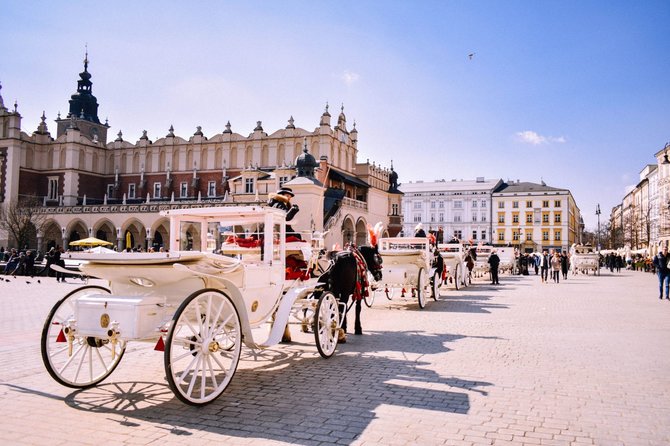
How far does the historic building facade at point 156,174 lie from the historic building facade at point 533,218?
36.3 meters

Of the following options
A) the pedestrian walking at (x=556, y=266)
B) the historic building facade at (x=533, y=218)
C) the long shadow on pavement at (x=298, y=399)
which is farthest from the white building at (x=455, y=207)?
the long shadow on pavement at (x=298, y=399)

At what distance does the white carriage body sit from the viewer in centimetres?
495

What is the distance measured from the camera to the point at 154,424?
181 inches

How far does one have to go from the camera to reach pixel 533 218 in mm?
90750

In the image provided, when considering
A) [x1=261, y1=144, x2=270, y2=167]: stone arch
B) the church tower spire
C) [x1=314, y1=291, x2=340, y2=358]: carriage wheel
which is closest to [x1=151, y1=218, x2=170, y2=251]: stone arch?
[x1=261, y1=144, x2=270, y2=167]: stone arch

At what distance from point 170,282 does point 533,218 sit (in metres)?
93.3

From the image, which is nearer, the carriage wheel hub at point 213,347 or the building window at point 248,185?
the carriage wheel hub at point 213,347

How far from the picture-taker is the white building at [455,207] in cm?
9275

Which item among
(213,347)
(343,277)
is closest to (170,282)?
(213,347)

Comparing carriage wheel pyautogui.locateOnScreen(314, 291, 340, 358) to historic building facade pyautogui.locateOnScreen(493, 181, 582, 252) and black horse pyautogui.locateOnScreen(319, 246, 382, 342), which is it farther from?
historic building facade pyautogui.locateOnScreen(493, 181, 582, 252)

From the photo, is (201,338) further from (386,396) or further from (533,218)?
(533,218)

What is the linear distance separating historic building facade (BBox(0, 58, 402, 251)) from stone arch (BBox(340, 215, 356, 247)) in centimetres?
14

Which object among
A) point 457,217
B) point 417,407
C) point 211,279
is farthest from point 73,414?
point 457,217

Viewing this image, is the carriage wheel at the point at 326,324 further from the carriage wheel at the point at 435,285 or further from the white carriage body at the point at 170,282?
the carriage wheel at the point at 435,285
